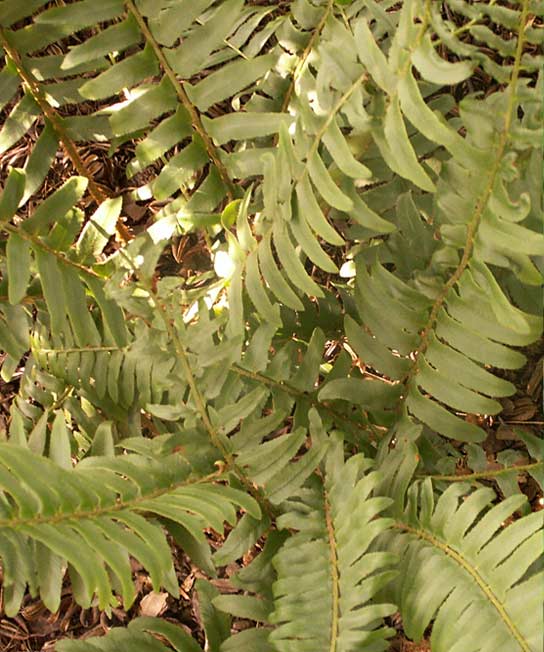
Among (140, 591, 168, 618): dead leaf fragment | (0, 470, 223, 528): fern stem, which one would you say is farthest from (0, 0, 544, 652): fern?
(140, 591, 168, 618): dead leaf fragment

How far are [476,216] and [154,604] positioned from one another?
41.2 inches

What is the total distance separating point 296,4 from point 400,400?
1.90ft

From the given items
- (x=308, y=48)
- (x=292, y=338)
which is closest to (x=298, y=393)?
(x=292, y=338)

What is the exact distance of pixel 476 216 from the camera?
884 mm

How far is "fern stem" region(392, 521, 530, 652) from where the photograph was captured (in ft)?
2.75

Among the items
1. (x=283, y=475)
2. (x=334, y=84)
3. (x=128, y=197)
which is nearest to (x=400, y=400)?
(x=283, y=475)

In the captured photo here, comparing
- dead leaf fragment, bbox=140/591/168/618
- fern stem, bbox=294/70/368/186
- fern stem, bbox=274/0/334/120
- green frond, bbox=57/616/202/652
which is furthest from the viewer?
dead leaf fragment, bbox=140/591/168/618

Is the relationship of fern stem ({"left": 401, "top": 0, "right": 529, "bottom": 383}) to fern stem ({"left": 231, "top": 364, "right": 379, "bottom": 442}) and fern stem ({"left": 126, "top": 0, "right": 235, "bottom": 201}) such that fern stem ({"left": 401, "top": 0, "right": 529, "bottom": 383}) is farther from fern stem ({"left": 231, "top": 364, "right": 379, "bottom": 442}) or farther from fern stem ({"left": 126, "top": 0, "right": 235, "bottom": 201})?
fern stem ({"left": 126, "top": 0, "right": 235, "bottom": 201})

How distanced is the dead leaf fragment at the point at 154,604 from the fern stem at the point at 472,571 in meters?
0.71

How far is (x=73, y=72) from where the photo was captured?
4.11 feet

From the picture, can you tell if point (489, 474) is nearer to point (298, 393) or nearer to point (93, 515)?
point (298, 393)

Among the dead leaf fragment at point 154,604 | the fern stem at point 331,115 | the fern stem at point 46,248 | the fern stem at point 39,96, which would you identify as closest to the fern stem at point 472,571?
the fern stem at point 331,115

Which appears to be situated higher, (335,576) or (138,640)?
(335,576)

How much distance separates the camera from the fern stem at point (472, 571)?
2.75 feet
